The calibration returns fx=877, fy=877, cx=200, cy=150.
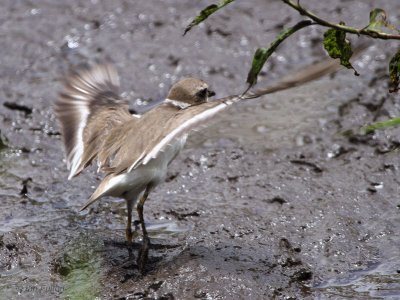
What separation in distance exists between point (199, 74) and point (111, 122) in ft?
8.23

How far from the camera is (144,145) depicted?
5.89 m

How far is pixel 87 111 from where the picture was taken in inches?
279

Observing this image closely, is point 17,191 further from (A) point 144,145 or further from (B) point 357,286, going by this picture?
(B) point 357,286

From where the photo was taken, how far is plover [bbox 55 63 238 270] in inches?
226

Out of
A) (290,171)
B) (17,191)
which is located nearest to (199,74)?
(290,171)

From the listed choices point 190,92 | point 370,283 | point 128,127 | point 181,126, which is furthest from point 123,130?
point 370,283

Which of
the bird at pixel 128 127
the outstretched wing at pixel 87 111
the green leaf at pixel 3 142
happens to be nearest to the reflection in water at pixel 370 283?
the bird at pixel 128 127

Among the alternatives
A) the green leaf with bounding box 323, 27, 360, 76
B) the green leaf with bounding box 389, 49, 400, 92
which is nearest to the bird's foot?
the green leaf with bounding box 323, 27, 360, 76

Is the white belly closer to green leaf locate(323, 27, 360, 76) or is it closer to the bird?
the bird

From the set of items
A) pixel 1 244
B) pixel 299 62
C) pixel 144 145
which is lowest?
pixel 299 62

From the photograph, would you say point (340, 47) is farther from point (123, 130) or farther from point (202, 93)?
point (123, 130)

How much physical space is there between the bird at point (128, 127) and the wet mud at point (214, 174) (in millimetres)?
415

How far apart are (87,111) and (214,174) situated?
1212 mm

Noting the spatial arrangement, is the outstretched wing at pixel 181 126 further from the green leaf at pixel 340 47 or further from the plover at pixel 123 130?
the green leaf at pixel 340 47
